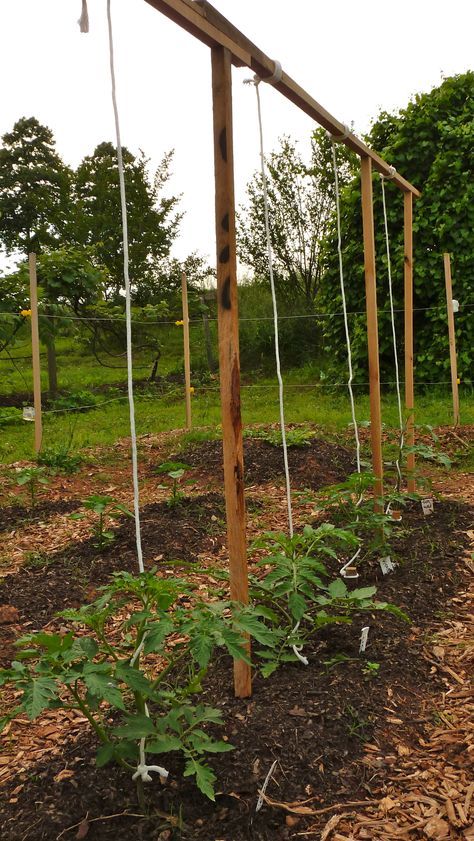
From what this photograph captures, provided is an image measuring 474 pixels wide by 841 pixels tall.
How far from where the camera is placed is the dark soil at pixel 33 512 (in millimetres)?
5016

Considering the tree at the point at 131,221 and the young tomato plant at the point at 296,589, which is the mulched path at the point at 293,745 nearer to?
the young tomato plant at the point at 296,589

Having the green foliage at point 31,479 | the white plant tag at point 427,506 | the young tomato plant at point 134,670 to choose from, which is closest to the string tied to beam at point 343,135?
the white plant tag at point 427,506

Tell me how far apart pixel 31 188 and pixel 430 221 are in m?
15.6

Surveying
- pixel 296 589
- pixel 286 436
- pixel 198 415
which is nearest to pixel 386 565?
pixel 296 589

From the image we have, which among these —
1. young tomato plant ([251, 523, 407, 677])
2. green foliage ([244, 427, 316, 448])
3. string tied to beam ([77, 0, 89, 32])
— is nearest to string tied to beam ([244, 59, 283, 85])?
string tied to beam ([77, 0, 89, 32])

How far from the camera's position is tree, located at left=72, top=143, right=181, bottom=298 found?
14.3m

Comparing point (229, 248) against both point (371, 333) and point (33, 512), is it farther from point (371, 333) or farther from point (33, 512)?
point (33, 512)

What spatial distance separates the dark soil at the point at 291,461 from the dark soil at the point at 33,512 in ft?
4.29

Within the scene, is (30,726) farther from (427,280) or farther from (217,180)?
(427,280)

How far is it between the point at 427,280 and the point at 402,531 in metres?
6.35

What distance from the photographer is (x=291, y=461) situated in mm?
6082

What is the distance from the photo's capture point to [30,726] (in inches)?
101

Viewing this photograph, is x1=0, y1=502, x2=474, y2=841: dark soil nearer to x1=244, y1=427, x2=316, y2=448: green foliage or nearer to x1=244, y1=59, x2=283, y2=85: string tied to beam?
x1=244, y1=59, x2=283, y2=85: string tied to beam

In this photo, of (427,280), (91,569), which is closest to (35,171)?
(427,280)
